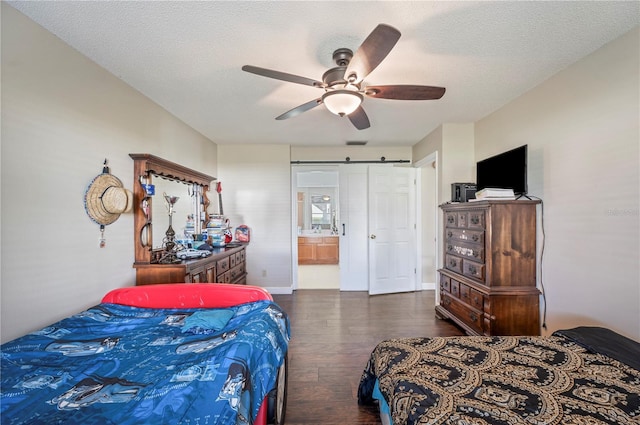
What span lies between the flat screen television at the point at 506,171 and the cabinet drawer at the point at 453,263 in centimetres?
82

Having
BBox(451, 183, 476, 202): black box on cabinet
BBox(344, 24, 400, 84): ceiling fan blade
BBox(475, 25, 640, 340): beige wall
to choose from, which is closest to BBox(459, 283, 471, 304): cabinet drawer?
BBox(475, 25, 640, 340): beige wall

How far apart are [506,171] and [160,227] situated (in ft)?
11.4

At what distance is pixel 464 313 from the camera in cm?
268

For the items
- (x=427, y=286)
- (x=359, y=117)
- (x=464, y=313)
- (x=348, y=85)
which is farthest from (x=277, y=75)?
(x=427, y=286)

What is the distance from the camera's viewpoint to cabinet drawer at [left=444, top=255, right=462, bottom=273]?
277 cm

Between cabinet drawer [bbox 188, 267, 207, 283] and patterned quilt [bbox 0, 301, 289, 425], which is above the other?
cabinet drawer [bbox 188, 267, 207, 283]

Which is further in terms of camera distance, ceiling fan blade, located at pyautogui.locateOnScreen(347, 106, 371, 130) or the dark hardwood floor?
ceiling fan blade, located at pyautogui.locateOnScreen(347, 106, 371, 130)

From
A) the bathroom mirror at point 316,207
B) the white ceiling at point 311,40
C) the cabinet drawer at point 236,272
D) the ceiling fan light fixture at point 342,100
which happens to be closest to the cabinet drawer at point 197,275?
the cabinet drawer at point 236,272

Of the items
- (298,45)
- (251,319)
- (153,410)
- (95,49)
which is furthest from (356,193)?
(153,410)

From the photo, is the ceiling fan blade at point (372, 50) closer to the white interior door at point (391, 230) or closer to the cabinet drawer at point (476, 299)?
the cabinet drawer at point (476, 299)

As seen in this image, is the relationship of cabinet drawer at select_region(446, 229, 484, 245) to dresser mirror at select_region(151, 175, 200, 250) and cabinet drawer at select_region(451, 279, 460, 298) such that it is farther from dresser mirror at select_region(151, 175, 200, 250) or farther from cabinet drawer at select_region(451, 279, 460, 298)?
dresser mirror at select_region(151, 175, 200, 250)

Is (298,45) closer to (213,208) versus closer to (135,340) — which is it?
(135,340)

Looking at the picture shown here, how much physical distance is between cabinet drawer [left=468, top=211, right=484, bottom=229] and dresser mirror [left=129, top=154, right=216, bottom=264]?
302 centimetres

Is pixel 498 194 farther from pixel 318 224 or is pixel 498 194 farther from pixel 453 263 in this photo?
pixel 318 224
